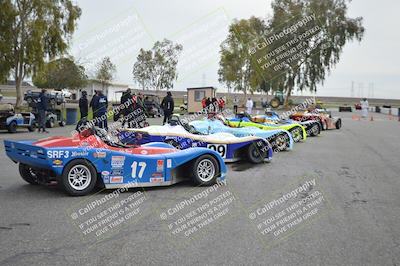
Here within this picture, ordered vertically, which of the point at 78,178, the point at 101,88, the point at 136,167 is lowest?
the point at 78,178

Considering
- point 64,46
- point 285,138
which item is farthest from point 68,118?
point 285,138

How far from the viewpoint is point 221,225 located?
563 centimetres

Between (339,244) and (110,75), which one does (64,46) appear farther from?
(339,244)

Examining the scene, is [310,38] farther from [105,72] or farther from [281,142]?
[281,142]

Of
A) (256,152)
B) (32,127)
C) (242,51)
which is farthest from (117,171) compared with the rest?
(242,51)

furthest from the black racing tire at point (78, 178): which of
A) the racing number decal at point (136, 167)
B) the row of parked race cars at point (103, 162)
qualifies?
the racing number decal at point (136, 167)

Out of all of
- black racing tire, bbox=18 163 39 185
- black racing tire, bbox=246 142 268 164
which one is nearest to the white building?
black racing tire, bbox=246 142 268 164

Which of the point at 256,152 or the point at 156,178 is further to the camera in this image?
the point at 256,152

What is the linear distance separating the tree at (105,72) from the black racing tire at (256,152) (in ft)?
147

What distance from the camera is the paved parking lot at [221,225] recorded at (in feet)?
14.8

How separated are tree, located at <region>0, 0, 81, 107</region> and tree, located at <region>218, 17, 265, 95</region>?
31276 millimetres

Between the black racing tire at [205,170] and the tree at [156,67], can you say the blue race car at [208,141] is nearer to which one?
the black racing tire at [205,170]

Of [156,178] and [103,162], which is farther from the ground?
[103,162]

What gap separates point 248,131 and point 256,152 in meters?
1.84
